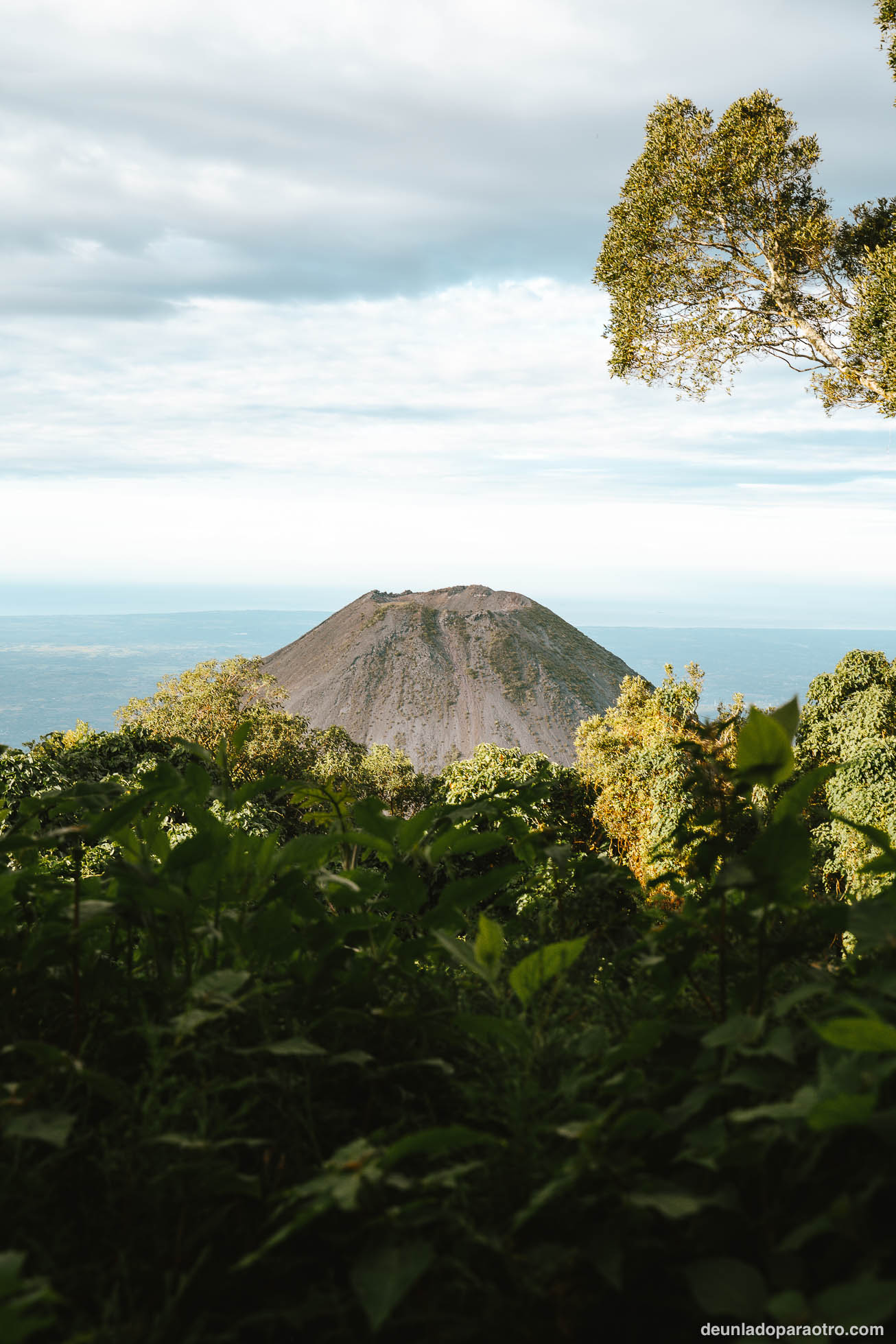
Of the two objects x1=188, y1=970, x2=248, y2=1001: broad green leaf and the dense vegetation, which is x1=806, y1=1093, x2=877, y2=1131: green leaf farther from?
x1=188, y1=970, x2=248, y2=1001: broad green leaf

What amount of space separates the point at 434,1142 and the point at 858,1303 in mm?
342

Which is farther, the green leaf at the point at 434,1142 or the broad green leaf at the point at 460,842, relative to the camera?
the broad green leaf at the point at 460,842

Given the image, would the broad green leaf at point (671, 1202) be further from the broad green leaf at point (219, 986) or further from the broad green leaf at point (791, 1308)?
the broad green leaf at point (219, 986)

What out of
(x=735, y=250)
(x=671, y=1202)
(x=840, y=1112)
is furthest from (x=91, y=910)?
(x=735, y=250)

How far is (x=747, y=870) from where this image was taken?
0.91 meters

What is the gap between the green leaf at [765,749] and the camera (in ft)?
3.11

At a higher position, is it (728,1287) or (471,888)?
(471,888)

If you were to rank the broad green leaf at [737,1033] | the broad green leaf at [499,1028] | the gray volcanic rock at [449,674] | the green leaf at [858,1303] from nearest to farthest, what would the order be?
the green leaf at [858,1303]
the broad green leaf at [737,1033]
the broad green leaf at [499,1028]
the gray volcanic rock at [449,674]

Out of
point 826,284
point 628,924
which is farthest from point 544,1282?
point 826,284

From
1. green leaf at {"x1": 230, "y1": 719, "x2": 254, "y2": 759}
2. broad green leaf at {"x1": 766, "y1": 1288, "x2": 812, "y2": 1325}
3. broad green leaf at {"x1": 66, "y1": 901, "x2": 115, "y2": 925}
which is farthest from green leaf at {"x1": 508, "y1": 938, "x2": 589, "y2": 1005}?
green leaf at {"x1": 230, "y1": 719, "x2": 254, "y2": 759}

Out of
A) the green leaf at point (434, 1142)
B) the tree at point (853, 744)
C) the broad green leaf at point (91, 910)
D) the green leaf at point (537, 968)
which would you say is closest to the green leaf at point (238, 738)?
the broad green leaf at point (91, 910)

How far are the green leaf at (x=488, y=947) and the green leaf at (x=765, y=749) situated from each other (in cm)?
39

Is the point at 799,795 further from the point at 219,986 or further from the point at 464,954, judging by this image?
the point at 219,986

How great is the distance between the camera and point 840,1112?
24.5 inches
